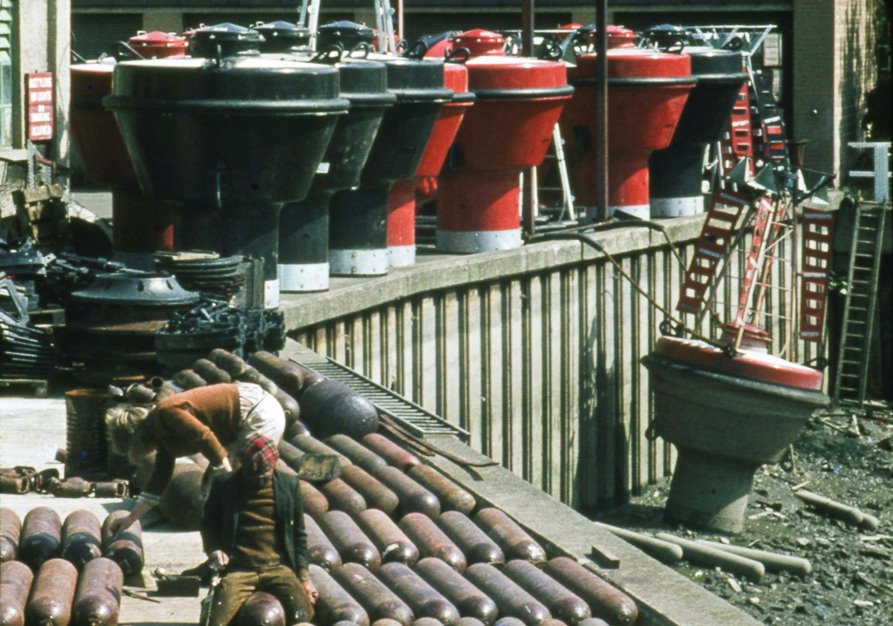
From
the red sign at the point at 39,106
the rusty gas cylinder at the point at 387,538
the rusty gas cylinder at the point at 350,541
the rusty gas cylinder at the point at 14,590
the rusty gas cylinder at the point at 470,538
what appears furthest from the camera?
the red sign at the point at 39,106

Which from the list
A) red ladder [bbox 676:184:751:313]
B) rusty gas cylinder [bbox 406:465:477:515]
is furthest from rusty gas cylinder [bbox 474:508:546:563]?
red ladder [bbox 676:184:751:313]

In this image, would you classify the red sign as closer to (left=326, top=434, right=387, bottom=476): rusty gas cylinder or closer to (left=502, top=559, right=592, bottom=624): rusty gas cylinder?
(left=326, top=434, right=387, bottom=476): rusty gas cylinder

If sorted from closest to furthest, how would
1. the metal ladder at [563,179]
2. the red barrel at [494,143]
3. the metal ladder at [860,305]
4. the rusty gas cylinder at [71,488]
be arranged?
the rusty gas cylinder at [71,488] < the red barrel at [494,143] < the metal ladder at [563,179] < the metal ladder at [860,305]

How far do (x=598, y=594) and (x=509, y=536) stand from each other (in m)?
0.94

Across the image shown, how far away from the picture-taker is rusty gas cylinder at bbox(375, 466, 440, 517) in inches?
488

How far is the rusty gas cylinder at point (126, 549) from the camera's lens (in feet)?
35.0

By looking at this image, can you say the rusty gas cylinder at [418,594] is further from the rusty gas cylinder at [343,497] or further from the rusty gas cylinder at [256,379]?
the rusty gas cylinder at [256,379]

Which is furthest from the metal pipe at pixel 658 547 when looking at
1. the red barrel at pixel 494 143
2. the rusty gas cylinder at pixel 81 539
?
the rusty gas cylinder at pixel 81 539

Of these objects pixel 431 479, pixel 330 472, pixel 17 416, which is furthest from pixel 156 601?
pixel 17 416

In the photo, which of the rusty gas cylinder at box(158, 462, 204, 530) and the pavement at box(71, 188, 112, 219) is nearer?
the rusty gas cylinder at box(158, 462, 204, 530)

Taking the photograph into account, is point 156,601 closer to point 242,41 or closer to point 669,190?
point 242,41

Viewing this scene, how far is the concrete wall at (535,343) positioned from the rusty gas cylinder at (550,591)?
523 cm

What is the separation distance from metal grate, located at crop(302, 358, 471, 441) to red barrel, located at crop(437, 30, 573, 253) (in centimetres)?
616

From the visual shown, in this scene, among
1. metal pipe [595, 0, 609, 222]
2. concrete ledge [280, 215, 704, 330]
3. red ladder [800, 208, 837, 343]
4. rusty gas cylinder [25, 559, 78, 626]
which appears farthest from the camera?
red ladder [800, 208, 837, 343]
